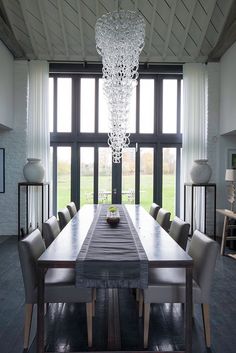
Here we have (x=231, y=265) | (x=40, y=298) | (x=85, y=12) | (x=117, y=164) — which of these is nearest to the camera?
(x=40, y=298)

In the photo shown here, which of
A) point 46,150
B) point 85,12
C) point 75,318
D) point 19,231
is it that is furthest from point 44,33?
point 75,318

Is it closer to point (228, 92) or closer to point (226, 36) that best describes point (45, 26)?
point (226, 36)

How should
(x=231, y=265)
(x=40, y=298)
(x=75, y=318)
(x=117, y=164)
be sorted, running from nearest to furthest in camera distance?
(x=40, y=298), (x=75, y=318), (x=231, y=265), (x=117, y=164)

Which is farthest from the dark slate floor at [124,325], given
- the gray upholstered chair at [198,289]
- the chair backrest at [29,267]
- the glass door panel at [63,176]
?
the glass door panel at [63,176]

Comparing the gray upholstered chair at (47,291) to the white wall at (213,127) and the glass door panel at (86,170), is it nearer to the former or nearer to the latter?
the glass door panel at (86,170)

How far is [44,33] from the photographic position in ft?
20.3

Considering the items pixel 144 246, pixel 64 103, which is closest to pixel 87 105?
pixel 64 103

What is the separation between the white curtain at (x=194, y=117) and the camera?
6.64 m

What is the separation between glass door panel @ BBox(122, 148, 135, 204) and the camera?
275 inches

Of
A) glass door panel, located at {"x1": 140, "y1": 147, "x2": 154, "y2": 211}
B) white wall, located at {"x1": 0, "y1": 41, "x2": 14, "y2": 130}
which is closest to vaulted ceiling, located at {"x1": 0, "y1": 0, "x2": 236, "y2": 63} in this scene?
white wall, located at {"x1": 0, "y1": 41, "x2": 14, "y2": 130}

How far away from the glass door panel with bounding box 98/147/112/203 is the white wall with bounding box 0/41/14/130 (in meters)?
2.03

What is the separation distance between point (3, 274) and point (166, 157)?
427cm

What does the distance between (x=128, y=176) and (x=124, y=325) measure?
4.45 metres

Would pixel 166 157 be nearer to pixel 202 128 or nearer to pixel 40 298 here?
pixel 202 128
